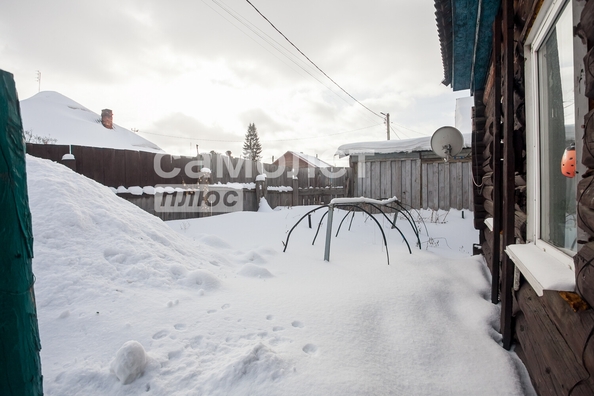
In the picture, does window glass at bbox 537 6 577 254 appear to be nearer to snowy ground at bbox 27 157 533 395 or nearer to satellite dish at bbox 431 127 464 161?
snowy ground at bbox 27 157 533 395

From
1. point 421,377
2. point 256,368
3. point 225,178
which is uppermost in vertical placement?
point 225,178

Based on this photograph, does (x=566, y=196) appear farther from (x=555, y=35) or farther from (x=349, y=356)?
(x=349, y=356)

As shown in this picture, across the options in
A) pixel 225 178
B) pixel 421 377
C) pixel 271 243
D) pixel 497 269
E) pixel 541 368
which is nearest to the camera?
pixel 541 368

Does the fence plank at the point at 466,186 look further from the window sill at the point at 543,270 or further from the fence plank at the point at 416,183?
the window sill at the point at 543,270

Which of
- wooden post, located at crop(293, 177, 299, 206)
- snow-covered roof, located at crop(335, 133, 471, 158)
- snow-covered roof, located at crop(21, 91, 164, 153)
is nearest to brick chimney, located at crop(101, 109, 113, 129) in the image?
snow-covered roof, located at crop(21, 91, 164, 153)

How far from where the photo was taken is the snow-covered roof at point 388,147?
294 inches

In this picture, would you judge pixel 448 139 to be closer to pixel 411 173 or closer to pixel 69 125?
pixel 411 173

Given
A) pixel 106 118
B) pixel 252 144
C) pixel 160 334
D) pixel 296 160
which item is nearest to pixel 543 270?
pixel 160 334

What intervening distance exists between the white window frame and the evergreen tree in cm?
4650

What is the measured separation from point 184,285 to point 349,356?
1.56 meters

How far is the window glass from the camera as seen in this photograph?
1.40 meters

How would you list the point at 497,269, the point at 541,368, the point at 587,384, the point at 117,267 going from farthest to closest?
the point at 497,269 < the point at 117,267 < the point at 541,368 < the point at 587,384

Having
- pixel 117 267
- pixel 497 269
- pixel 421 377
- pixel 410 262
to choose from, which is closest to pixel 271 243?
pixel 410 262

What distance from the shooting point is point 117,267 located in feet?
8.11
